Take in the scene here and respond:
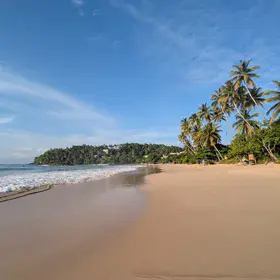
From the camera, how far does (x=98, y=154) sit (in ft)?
434

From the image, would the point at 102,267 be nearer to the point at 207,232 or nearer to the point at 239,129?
the point at 207,232

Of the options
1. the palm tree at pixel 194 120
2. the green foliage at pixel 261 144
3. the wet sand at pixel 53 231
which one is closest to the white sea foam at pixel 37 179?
the wet sand at pixel 53 231

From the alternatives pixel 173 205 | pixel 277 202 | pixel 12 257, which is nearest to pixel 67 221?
pixel 12 257

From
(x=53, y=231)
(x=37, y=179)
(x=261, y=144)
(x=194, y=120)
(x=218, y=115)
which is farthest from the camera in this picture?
(x=194, y=120)

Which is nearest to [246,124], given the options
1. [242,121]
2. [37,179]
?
[242,121]

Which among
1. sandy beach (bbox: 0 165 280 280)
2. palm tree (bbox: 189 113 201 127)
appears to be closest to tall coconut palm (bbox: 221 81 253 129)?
palm tree (bbox: 189 113 201 127)

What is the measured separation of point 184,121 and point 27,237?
55252 mm

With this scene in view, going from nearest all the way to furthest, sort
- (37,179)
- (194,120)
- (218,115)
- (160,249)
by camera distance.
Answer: (160,249) → (37,179) → (218,115) → (194,120)

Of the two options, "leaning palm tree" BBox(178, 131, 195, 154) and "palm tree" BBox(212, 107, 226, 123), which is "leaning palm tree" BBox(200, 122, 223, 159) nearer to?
"palm tree" BBox(212, 107, 226, 123)

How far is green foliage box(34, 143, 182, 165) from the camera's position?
120 meters

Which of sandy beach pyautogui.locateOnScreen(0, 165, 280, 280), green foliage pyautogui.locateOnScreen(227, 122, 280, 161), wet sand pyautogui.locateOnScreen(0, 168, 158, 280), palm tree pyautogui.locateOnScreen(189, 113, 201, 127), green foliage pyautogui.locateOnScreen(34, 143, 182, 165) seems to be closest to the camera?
sandy beach pyautogui.locateOnScreen(0, 165, 280, 280)

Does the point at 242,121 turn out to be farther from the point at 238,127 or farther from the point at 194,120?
the point at 194,120

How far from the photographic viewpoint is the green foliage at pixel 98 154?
4722 inches

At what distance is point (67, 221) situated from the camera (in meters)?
4.13
